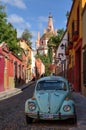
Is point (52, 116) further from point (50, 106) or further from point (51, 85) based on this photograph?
point (51, 85)

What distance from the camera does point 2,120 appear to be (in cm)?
1318

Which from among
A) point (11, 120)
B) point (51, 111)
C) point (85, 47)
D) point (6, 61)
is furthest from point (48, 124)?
point (6, 61)

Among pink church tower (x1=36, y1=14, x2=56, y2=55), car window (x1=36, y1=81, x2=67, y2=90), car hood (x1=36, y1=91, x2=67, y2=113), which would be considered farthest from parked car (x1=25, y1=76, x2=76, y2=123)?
Result: pink church tower (x1=36, y1=14, x2=56, y2=55)

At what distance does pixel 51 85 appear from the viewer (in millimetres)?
13430

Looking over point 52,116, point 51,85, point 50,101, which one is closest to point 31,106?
point 50,101

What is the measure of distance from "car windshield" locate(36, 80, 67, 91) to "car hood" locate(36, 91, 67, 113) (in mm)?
672

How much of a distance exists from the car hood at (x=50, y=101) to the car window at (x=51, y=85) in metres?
0.67

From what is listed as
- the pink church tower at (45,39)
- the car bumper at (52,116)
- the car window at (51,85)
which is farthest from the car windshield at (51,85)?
the pink church tower at (45,39)

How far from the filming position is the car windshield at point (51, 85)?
13.3 meters

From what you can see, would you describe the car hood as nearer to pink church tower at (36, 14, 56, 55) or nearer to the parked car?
the parked car

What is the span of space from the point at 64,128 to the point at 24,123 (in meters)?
1.65

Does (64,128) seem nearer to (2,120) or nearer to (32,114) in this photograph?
(32,114)

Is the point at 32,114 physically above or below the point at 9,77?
below

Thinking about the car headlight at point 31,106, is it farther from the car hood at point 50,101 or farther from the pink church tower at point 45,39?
the pink church tower at point 45,39
